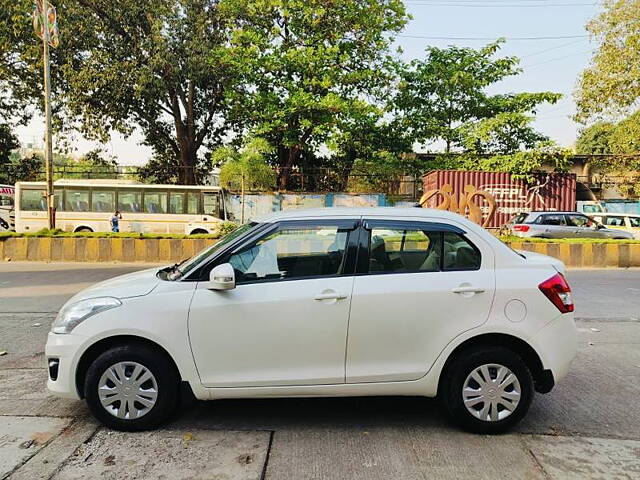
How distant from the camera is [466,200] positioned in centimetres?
2231

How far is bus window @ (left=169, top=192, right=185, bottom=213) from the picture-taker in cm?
2267

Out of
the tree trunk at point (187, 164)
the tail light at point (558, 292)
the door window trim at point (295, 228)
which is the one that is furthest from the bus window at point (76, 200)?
the tail light at point (558, 292)

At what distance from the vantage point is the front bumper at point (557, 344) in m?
3.53

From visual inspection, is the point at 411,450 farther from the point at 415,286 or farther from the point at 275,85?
the point at 275,85

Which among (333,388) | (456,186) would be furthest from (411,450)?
(456,186)

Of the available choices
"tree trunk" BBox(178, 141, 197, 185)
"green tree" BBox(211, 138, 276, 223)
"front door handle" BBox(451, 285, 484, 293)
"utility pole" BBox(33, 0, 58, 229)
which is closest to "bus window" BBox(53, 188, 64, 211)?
"tree trunk" BBox(178, 141, 197, 185)

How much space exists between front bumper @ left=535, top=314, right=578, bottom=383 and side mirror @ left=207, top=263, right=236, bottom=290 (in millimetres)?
2103

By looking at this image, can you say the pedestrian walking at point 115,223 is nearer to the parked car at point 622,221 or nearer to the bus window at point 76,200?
the bus window at point 76,200

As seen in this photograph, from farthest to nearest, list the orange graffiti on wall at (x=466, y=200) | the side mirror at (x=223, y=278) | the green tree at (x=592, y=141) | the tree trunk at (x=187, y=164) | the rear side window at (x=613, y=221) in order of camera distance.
Result: the green tree at (x=592, y=141), the tree trunk at (x=187, y=164), the orange graffiti on wall at (x=466, y=200), the rear side window at (x=613, y=221), the side mirror at (x=223, y=278)

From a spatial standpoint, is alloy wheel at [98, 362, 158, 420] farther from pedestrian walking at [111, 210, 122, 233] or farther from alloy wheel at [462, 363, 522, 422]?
pedestrian walking at [111, 210, 122, 233]

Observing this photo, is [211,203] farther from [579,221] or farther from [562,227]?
[579,221]

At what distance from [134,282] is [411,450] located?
224 cm

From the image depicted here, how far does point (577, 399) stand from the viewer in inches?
168

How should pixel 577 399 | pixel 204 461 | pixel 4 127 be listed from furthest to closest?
pixel 4 127 < pixel 577 399 < pixel 204 461
